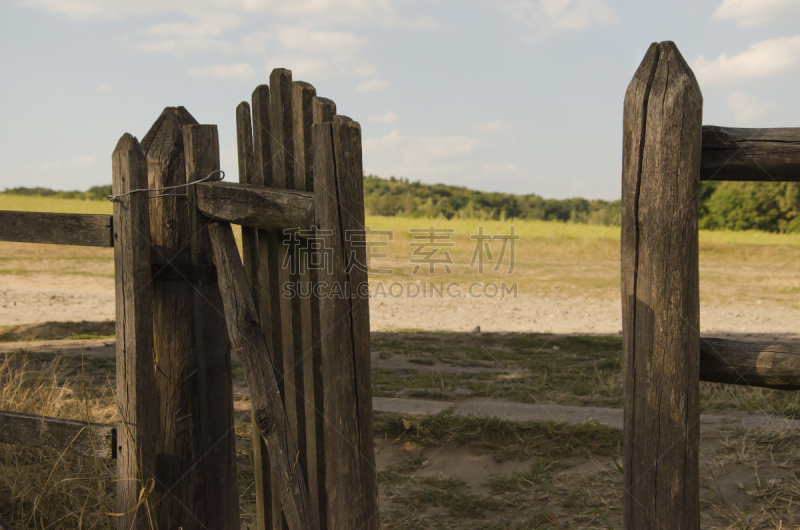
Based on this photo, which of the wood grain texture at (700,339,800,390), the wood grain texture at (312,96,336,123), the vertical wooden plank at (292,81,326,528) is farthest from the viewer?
the vertical wooden plank at (292,81,326,528)

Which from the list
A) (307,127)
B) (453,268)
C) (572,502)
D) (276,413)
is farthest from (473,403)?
(453,268)

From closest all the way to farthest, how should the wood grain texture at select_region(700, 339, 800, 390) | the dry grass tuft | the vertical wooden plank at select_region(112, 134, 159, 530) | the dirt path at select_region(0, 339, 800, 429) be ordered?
the wood grain texture at select_region(700, 339, 800, 390) → the vertical wooden plank at select_region(112, 134, 159, 530) → the dry grass tuft → the dirt path at select_region(0, 339, 800, 429)

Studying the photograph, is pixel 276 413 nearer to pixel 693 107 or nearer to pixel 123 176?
pixel 123 176

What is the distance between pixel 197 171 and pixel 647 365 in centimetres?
183

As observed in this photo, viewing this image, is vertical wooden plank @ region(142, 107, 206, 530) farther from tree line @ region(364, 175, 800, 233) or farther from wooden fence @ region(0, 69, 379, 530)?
tree line @ region(364, 175, 800, 233)

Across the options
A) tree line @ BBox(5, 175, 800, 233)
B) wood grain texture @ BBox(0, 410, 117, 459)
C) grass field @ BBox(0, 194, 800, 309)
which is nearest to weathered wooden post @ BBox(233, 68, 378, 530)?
wood grain texture @ BBox(0, 410, 117, 459)

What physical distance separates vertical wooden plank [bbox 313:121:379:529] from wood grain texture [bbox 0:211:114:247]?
1.09 m

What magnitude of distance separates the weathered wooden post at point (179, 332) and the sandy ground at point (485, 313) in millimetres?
6082

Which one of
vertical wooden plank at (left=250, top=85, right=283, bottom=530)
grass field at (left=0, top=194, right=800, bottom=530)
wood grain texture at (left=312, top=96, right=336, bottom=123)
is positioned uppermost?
wood grain texture at (left=312, top=96, right=336, bottom=123)

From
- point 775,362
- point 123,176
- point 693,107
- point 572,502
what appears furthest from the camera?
point 572,502

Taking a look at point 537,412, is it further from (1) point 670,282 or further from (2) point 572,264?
(2) point 572,264

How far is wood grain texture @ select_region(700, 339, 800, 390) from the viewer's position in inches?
72.2

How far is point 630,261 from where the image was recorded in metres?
1.83

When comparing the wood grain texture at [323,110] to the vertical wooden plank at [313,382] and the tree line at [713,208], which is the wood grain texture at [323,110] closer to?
the vertical wooden plank at [313,382]
